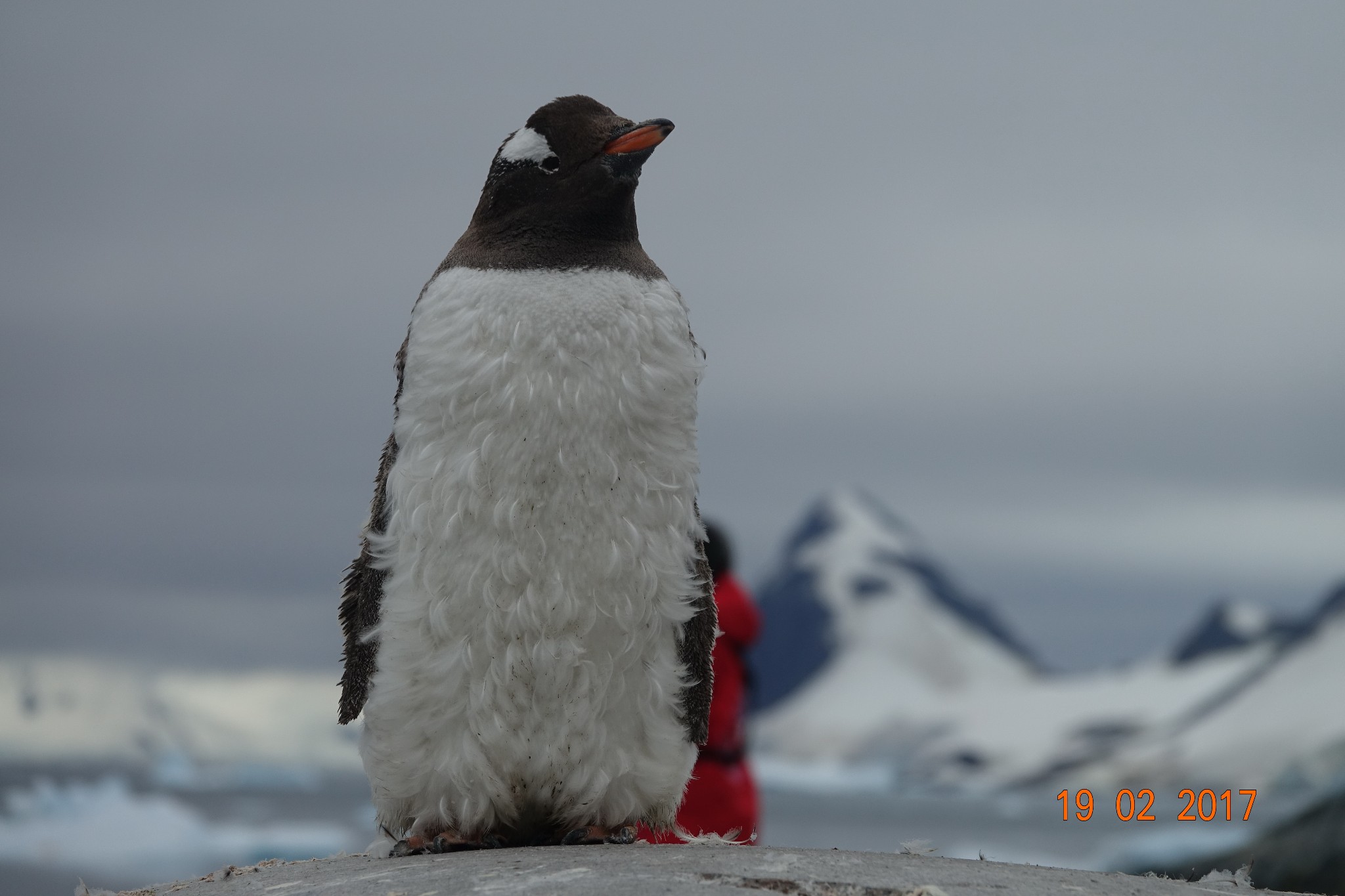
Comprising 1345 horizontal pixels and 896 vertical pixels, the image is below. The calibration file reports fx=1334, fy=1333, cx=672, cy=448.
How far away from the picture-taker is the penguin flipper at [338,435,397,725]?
15.0ft

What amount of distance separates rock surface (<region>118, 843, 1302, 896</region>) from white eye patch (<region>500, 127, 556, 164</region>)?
227 centimetres

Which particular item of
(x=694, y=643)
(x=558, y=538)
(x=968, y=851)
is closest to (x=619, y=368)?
(x=558, y=538)

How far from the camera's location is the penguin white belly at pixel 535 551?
431 centimetres

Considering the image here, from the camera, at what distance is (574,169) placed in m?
4.42

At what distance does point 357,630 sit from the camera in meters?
4.66

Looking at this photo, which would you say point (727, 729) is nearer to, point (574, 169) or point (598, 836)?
point (598, 836)

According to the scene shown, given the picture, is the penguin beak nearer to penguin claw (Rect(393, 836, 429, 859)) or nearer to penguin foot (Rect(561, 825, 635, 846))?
penguin foot (Rect(561, 825, 635, 846))

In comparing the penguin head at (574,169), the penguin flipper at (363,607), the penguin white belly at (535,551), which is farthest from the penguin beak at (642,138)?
the penguin flipper at (363,607)

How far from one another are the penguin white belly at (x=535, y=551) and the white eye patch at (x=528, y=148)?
388 mm

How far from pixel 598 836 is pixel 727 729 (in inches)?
103

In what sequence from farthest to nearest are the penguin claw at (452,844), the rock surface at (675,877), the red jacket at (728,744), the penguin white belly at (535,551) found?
the red jacket at (728,744) → the penguin claw at (452,844) → the penguin white belly at (535,551) → the rock surface at (675,877)

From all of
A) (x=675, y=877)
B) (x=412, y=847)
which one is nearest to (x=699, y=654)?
(x=675, y=877)

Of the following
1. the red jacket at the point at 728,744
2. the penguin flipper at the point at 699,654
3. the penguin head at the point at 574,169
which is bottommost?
the red jacket at the point at 728,744

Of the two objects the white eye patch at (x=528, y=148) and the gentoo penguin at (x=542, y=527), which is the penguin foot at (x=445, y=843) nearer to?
the gentoo penguin at (x=542, y=527)
